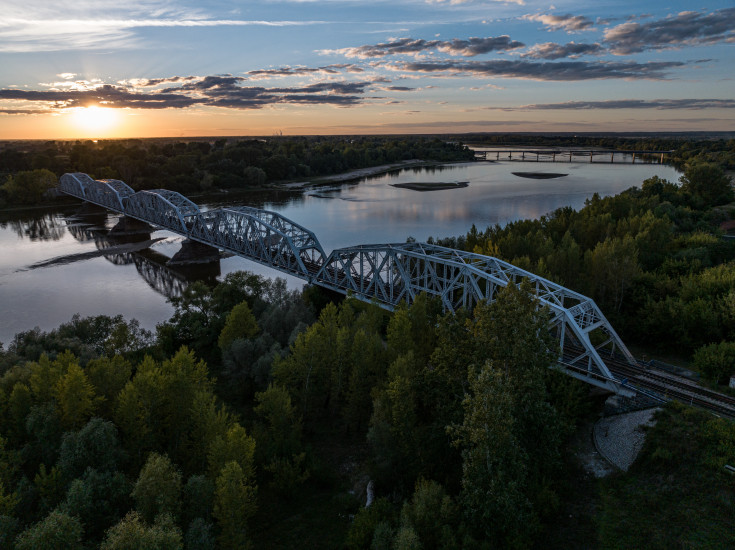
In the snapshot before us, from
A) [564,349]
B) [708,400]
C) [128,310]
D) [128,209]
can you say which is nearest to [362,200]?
[128,209]

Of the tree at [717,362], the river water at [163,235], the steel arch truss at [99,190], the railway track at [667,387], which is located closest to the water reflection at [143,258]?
the river water at [163,235]

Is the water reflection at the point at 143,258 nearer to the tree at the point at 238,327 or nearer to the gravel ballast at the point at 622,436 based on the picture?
the tree at the point at 238,327

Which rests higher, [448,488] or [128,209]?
[128,209]

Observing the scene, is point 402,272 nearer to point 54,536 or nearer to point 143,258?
point 54,536

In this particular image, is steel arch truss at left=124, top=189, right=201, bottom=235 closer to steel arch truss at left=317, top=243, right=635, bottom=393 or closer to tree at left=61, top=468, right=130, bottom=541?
steel arch truss at left=317, top=243, right=635, bottom=393

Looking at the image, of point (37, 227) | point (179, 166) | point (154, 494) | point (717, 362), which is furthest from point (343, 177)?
point (154, 494)

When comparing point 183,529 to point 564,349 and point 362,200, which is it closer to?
point 564,349
